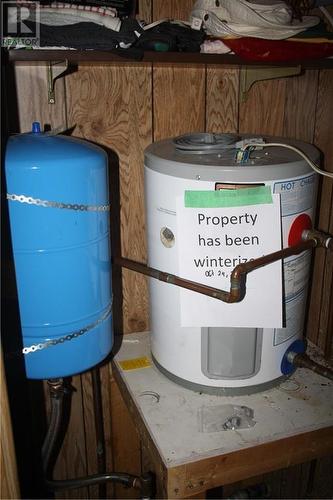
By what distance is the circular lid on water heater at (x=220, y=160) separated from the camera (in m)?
0.82

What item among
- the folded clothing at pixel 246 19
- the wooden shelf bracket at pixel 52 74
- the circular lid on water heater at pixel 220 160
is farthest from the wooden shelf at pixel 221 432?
the folded clothing at pixel 246 19

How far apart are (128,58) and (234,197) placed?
1.12 feet

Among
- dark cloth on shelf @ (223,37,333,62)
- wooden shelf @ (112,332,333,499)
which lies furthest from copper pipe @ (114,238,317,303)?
dark cloth on shelf @ (223,37,333,62)

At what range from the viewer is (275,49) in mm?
982

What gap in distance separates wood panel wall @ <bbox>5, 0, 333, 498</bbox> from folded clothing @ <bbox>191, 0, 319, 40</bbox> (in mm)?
129

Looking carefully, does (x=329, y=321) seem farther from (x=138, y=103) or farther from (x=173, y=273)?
(x=138, y=103)

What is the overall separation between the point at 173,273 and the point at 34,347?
1.01ft

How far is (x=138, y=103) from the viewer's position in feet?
3.65

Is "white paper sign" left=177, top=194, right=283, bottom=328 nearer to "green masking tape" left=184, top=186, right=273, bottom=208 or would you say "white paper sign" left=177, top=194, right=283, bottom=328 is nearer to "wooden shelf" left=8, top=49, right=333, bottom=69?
"green masking tape" left=184, top=186, right=273, bottom=208

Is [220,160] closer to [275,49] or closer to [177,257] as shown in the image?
[177,257]

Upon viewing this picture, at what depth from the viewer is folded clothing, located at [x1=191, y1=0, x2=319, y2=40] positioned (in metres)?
0.96

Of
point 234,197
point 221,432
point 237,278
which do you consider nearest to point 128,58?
point 234,197

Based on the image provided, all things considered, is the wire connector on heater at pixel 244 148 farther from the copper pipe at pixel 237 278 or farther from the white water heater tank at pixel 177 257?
the copper pipe at pixel 237 278
